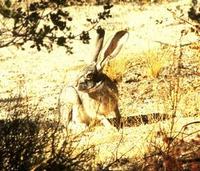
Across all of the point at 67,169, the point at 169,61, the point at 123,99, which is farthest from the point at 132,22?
the point at 67,169

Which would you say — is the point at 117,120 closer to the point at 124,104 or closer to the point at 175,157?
the point at 124,104

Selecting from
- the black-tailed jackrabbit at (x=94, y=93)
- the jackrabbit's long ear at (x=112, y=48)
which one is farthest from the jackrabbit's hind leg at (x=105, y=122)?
the jackrabbit's long ear at (x=112, y=48)

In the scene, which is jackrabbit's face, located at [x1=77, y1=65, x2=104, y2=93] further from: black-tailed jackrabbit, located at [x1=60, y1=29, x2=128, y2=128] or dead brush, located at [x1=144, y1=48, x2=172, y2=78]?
dead brush, located at [x1=144, y1=48, x2=172, y2=78]

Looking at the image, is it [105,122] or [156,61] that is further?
[156,61]

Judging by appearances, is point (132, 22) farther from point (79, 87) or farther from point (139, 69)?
point (79, 87)

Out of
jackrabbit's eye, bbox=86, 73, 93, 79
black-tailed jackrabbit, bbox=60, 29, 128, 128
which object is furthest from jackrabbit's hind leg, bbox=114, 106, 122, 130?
jackrabbit's eye, bbox=86, 73, 93, 79

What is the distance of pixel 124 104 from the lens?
9.10 metres

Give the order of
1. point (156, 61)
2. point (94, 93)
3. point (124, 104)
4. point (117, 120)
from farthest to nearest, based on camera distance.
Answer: point (156, 61), point (124, 104), point (94, 93), point (117, 120)

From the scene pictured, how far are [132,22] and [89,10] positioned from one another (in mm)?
1855

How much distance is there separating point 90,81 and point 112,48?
0.54m

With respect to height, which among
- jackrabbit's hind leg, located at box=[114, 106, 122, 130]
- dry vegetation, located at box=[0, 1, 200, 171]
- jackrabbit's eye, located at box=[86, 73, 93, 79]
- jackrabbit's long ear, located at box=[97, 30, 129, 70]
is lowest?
jackrabbit's hind leg, located at box=[114, 106, 122, 130]

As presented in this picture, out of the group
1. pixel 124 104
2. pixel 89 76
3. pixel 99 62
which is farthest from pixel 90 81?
pixel 124 104

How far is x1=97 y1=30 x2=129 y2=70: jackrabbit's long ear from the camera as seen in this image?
8.26 metres

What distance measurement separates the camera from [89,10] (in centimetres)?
1697
